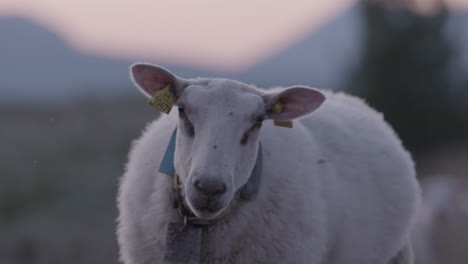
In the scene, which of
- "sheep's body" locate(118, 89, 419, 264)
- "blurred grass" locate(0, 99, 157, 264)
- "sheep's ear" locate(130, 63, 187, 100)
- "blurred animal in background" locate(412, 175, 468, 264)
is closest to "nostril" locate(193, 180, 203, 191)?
"sheep's body" locate(118, 89, 419, 264)

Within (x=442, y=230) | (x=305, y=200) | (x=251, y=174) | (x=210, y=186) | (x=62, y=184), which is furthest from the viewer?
(x=62, y=184)

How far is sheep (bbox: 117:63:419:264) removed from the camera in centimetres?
364

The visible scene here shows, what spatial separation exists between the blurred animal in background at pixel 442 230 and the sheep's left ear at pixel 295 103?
5.59m

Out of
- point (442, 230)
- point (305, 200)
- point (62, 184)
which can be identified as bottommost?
point (62, 184)

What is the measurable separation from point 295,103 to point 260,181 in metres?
0.53

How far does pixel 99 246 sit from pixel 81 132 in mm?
8986

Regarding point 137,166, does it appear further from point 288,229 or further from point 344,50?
point 344,50

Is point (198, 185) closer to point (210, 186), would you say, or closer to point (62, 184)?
point (210, 186)

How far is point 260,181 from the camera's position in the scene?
4121 mm

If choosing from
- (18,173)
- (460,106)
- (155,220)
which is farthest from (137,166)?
(460,106)

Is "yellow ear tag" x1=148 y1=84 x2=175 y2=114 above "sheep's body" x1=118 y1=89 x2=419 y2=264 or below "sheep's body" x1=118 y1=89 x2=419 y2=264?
above

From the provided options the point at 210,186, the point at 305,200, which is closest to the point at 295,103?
the point at 305,200

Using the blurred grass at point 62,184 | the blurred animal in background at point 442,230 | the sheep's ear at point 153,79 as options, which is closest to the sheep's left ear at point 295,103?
the sheep's ear at point 153,79

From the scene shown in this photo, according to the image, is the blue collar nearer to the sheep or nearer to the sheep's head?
the sheep
